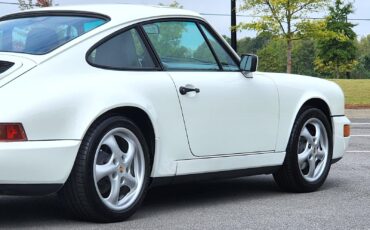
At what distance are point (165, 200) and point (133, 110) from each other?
1255 millimetres

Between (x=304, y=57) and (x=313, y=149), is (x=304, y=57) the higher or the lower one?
the lower one

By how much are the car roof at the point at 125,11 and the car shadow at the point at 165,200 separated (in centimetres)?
143

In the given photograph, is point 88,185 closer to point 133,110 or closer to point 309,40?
point 133,110

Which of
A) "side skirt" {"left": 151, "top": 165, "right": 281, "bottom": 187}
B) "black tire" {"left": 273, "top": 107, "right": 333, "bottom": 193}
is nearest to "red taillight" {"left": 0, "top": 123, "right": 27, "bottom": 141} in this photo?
"side skirt" {"left": 151, "top": 165, "right": 281, "bottom": 187}

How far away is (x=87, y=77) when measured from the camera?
474 cm

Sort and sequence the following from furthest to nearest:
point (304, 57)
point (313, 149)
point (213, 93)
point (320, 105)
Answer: point (304, 57), point (320, 105), point (313, 149), point (213, 93)

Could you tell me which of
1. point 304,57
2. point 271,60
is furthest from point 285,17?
point 304,57

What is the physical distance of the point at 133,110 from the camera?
196 inches

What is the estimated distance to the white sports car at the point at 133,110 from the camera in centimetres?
443

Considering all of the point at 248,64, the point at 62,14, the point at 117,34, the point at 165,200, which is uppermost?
the point at 62,14

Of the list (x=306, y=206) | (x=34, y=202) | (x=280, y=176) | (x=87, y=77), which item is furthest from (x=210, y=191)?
(x=87, y=77)

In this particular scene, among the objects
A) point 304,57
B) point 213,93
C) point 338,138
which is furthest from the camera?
point 304,57

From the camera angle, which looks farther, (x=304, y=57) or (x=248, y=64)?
(x=304, y=57)

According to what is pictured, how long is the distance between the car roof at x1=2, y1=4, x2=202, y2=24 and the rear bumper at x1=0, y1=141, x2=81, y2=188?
45.8 inches
